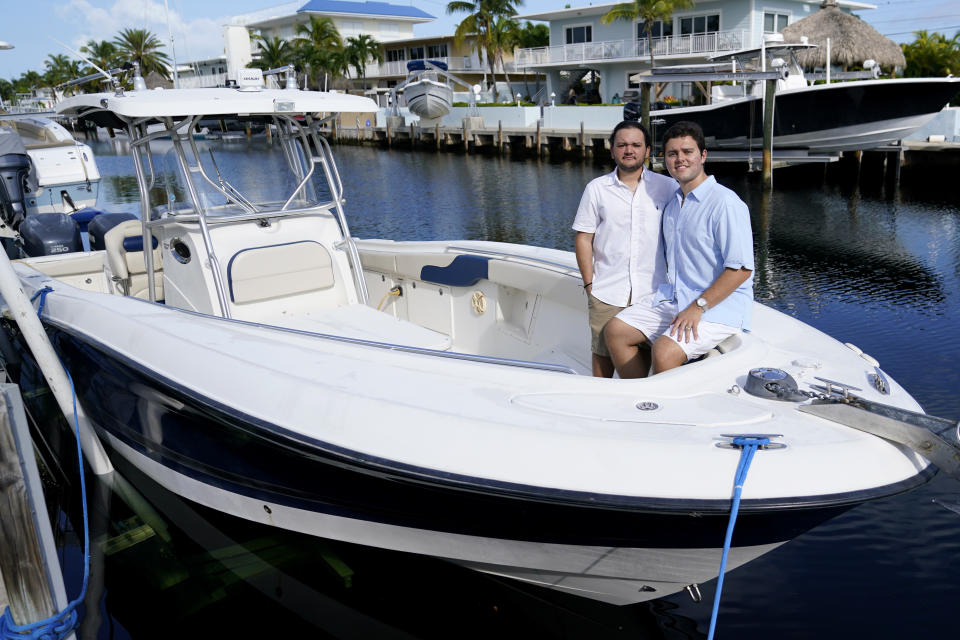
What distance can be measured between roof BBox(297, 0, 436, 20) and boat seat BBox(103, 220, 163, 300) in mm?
48172

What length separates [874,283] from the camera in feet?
29.2

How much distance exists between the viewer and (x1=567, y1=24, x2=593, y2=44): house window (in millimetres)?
33406

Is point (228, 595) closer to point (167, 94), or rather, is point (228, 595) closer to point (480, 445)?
point (480, 445)

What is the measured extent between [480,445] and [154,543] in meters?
2.57

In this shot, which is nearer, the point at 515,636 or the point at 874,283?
the point at 515,636

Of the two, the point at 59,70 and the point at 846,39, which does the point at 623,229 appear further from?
the point at 59,70

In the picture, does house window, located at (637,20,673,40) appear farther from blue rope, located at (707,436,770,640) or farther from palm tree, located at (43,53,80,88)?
palm tree, located at (43,53,80,88)

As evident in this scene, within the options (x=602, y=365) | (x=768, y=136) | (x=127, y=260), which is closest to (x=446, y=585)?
(x=602, y=365)

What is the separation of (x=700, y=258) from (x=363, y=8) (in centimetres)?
5401

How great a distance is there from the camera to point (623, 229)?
3336mm

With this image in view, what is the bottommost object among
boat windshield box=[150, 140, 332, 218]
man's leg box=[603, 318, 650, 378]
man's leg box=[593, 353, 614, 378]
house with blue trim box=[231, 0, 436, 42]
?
man's leg box=[593, 353, 614, 378]

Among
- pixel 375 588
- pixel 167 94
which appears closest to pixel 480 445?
pixel 375 588

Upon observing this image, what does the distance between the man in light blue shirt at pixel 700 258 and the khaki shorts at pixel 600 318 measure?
1.14 ft

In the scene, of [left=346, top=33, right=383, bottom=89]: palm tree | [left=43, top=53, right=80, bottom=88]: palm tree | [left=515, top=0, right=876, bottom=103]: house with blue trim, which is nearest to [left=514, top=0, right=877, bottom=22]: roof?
[left=515, top=0, right=876, bottom=103]: house with blue trim
